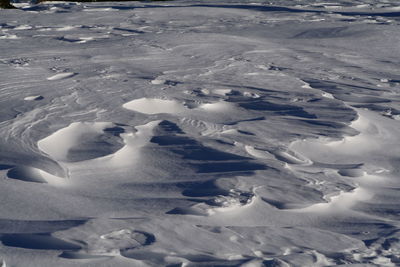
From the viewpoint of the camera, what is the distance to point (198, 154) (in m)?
2.13

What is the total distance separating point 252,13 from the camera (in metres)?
6.16

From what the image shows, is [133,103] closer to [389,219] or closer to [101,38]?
[389,219]

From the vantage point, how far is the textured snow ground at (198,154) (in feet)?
4.90

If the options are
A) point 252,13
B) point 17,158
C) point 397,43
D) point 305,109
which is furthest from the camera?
point 252,13

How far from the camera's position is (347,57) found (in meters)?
4.12

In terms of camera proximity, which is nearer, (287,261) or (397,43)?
(287,261)

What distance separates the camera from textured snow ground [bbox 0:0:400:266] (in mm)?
1492

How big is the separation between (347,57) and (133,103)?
75.6 inches

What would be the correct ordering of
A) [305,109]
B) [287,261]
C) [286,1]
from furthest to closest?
[286,1] → [305,109] → [287,261]

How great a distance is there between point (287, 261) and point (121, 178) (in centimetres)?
70

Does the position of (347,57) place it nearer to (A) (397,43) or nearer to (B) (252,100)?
(A) (397,43)

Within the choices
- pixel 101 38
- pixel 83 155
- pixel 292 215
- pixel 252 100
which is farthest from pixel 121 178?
pixel 101 38

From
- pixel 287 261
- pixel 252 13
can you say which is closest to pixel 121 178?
pixel 287 261

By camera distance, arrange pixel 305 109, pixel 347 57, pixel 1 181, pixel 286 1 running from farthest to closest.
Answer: pixel 286 1 < pixel 347 57 < pixel 305 109 < pixel 1 181
